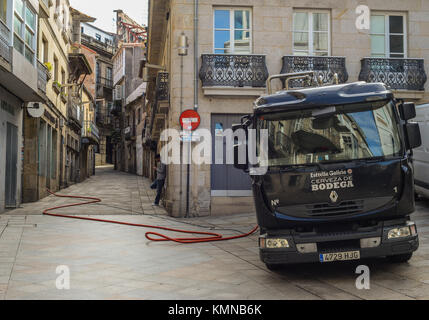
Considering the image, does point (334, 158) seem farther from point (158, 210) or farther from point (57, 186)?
point (57, 186)

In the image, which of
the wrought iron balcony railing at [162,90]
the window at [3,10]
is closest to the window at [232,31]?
the wrought iron balcony railing at [162,90]

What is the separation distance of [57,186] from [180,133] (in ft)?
36.8

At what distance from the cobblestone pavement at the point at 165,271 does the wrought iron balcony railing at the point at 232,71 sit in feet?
19.3

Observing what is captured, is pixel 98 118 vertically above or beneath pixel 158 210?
above

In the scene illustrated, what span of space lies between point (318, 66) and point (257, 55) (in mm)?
2080

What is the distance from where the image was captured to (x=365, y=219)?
21.8 ft

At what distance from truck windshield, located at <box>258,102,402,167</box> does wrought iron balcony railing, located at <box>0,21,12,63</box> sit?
8.92 metres

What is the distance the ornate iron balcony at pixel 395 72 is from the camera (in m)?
16.9

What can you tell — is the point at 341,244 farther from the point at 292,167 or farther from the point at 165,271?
the point at 165,271

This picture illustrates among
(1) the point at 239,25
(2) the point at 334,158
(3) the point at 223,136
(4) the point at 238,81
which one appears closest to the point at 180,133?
(3) the point at 223,136

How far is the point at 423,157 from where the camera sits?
13.5 m

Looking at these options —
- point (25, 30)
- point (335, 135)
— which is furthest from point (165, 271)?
point (25, 30)
